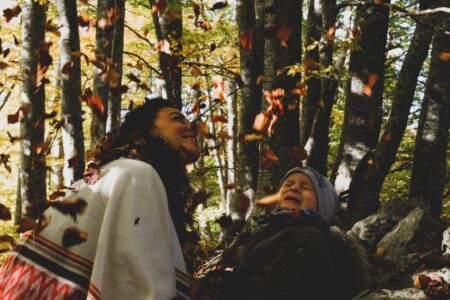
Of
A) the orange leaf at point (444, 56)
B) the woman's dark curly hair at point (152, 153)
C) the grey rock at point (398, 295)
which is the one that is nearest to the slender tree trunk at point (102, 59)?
the woman's dark curly hair at point (152, 153)

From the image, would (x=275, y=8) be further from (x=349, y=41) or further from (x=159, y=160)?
(x=159, y=160)

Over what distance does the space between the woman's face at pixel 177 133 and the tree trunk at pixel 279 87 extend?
9.29ft

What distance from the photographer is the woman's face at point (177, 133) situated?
2.47 metres

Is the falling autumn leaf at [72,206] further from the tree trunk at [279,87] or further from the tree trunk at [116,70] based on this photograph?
the tree trunk at [279,87]

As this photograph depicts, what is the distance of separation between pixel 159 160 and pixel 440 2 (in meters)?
6.32

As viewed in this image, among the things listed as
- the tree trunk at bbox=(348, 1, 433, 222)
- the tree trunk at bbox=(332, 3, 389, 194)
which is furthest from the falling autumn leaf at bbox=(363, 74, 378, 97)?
the tree trunk at bbox=(348, 1, 433, 222)

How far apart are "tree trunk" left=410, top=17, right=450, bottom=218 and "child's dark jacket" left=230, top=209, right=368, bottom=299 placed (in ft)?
16.2

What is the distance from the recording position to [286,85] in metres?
5.46

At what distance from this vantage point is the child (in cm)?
198

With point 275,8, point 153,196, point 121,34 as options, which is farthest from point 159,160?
point 275,8

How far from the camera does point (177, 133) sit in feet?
8.24

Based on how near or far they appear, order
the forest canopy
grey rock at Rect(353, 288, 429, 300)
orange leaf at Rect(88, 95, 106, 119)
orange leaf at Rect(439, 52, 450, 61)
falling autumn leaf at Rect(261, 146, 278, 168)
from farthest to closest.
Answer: orange leaf at Rect(439, 52, 450, 61) → falling autumn leaf at Rect(261, 146, 278, 168) → the forest canopy → orange leaf at Rect(88, 95, 106, 119) → grey rock at Rect(353, 288, 429, 300)

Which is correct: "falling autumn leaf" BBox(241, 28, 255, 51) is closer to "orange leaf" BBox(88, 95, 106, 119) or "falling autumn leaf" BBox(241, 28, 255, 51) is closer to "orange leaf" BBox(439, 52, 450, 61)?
"orange leaf" BBox(439, 52, 450, 61)

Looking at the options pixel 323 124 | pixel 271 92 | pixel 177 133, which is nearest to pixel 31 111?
pixel 271 92
